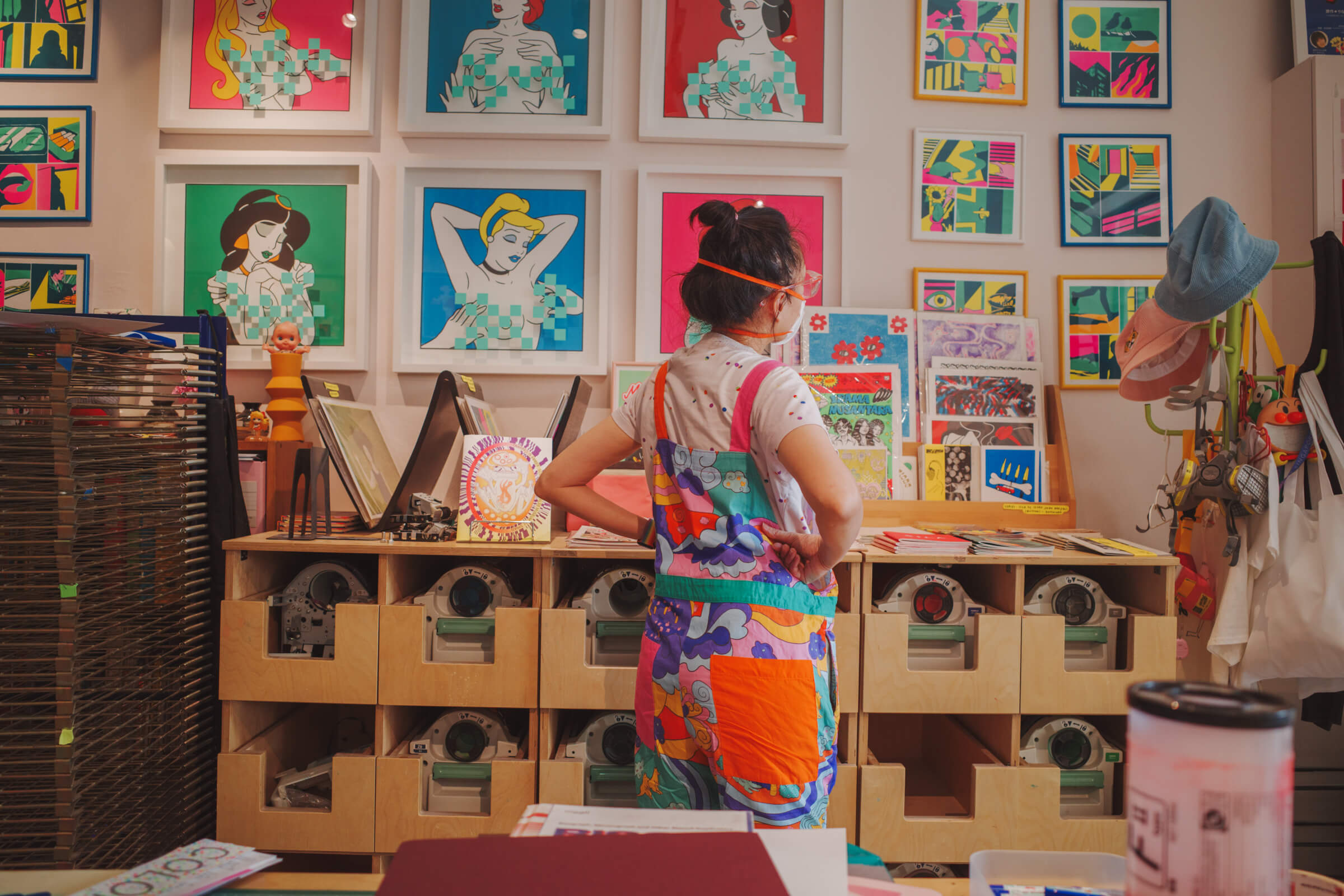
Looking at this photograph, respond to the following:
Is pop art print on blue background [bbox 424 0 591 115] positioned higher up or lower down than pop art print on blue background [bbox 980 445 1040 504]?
higher up

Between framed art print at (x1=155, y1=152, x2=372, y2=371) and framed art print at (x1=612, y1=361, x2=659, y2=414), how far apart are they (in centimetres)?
78

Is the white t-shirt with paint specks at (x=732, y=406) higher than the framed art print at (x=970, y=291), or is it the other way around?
the framed art print at (x=970, y=291)

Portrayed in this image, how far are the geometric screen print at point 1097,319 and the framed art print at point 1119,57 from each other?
0.58 m

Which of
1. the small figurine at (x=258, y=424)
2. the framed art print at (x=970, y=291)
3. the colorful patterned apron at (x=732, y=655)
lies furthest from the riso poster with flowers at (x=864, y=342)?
the small figurine at (x=258, y=424)

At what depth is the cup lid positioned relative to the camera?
16.1 inches

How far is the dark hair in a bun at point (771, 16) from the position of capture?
8.02ft

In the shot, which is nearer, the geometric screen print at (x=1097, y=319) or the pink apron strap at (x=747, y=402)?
the pink apron strap at (x=747, y=402)

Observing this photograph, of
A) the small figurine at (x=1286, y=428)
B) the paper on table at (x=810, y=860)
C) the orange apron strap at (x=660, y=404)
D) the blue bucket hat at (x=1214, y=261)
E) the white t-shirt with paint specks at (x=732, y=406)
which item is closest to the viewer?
the paper on table at (x=810, y=860)

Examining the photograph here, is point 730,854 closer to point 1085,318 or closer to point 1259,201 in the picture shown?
point 1085,318

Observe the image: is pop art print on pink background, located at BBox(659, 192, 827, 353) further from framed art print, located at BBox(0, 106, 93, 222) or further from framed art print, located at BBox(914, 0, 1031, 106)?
framed art print, located at BBox(0, 106, 93, 222)

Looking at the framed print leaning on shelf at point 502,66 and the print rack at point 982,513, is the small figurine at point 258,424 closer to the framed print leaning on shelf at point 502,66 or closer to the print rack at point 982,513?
the framed print leaning on shelf at point 502,66

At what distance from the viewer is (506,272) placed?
A: 246 cm

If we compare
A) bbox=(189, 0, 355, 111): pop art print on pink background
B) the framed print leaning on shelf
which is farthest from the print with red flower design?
bbox=(189, 0, 355, 111): pop art print on pink background

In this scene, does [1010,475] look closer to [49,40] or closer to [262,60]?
[262,60]
